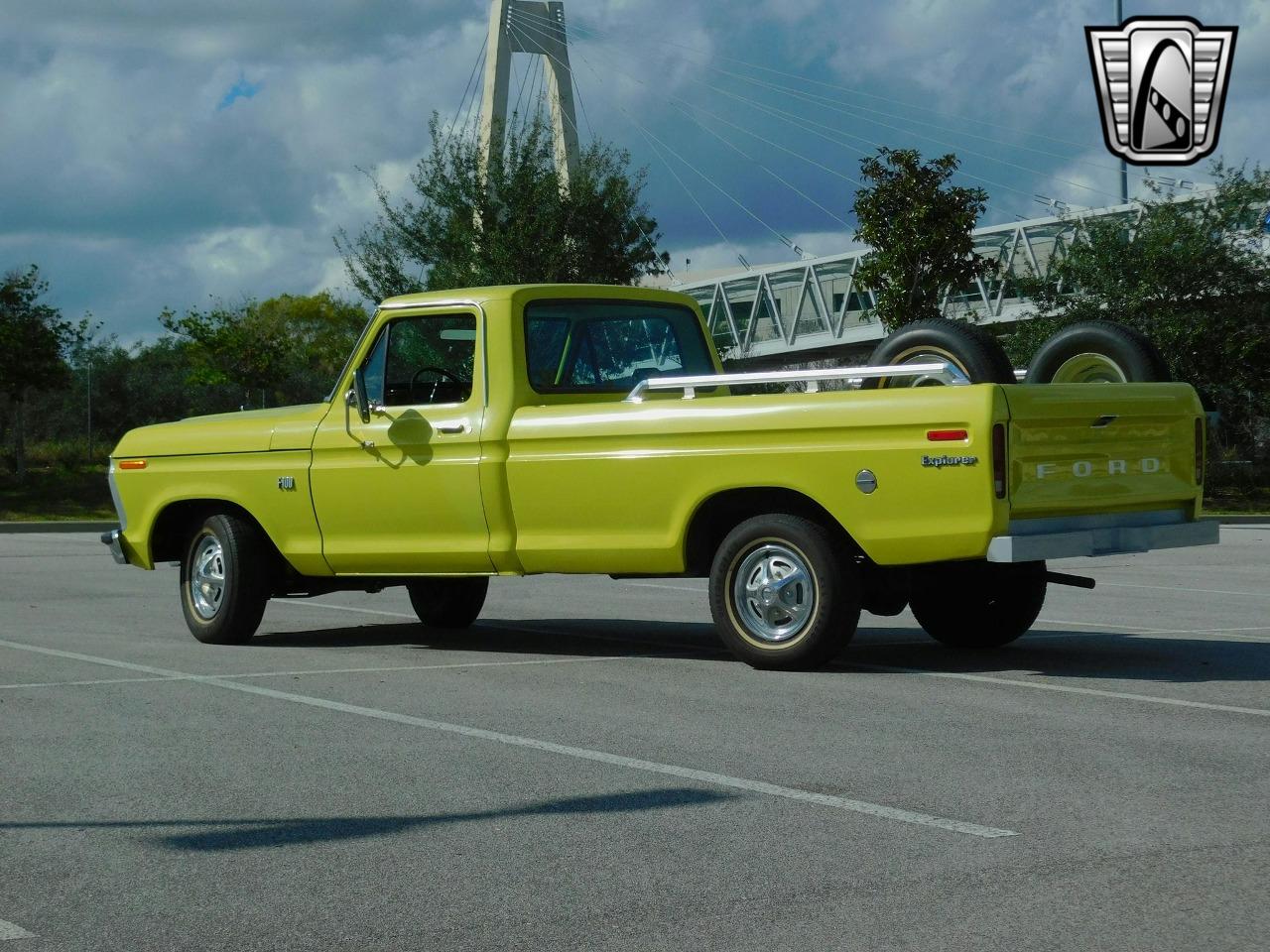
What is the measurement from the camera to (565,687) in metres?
8.94

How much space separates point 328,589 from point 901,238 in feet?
86.9

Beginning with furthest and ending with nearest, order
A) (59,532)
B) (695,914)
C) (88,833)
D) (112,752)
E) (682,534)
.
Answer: (59,532) → (682,534) → (112,752) → (88,833) → (695,914)

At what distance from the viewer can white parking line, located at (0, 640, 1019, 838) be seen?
568 cm

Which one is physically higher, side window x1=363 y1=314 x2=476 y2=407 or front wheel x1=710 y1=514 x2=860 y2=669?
side window x1=363 y1=314 x2=476 y2=407

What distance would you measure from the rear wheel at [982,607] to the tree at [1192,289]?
30582mm

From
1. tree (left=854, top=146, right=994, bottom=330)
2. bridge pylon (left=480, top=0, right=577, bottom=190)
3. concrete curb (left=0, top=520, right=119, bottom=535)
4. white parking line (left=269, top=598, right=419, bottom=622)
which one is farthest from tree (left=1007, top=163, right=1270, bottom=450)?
white parking line (left=269, top=598, right=419, bottom=622)

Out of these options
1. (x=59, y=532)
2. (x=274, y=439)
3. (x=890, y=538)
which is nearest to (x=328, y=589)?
(x=274, y=439)

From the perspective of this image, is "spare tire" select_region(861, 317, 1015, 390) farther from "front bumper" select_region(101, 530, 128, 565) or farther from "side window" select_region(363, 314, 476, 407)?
"front bumper" select_region(101, 530, 128, 565)

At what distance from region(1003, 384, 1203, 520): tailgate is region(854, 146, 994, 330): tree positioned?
26.9m

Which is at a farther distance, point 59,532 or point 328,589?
point 59,532

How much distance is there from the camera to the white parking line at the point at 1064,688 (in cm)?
795

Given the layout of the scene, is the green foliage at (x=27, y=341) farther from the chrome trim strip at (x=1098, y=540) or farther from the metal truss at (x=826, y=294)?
the chrome trim strip at (x=1098, y=540)

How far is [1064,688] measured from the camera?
8.62 metres

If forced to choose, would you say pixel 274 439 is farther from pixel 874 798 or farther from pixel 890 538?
pixel 874 798
